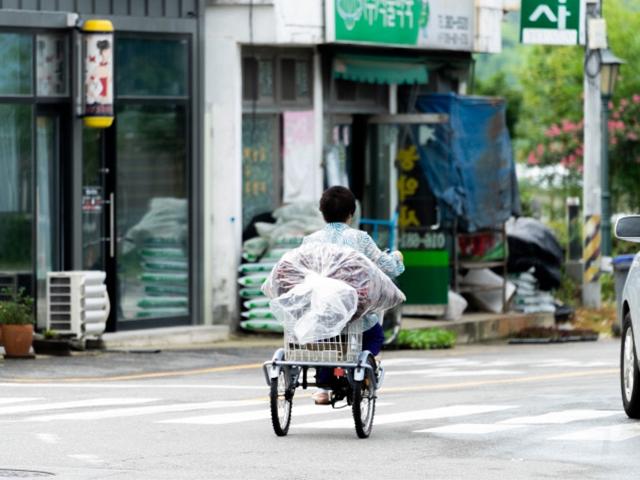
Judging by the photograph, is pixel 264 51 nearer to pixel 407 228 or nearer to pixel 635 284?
pixel 407 228

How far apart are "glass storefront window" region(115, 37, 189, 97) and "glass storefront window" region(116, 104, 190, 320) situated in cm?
19

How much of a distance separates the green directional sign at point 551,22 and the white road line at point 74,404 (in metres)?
13.1

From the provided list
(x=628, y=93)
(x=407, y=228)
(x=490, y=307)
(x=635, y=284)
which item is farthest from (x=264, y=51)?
(x=628, y=93)

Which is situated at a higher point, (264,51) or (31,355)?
(264,51)

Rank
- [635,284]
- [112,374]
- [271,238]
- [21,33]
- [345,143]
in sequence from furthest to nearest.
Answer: [345,143] → [271,238] → [21,33] → [112,374] → [635,284]

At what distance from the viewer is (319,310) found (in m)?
12.6

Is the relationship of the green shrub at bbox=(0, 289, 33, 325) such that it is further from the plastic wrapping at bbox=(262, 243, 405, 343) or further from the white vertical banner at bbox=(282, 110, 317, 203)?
the plastic wrapping at bbox=(262, 243, 405, 343)

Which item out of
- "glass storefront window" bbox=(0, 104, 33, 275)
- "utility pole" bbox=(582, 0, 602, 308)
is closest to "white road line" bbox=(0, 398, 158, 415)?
"glass storefront window" bbox=(0, 104, 33, 275)

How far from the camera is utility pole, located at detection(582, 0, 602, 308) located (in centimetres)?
Result: 3027

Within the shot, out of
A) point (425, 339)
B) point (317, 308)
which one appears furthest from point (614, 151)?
point (317, 308)

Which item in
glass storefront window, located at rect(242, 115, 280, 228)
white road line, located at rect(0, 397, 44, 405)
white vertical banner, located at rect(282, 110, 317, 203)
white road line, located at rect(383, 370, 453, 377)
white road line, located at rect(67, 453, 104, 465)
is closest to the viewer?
white road line, located at rect(67, 453, 104, 465)

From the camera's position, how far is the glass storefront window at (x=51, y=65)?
69.5ft

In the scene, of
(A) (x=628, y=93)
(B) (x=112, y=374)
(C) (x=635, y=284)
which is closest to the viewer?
(C) (x=635, y=284)

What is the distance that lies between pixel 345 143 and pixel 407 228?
1.39 m
